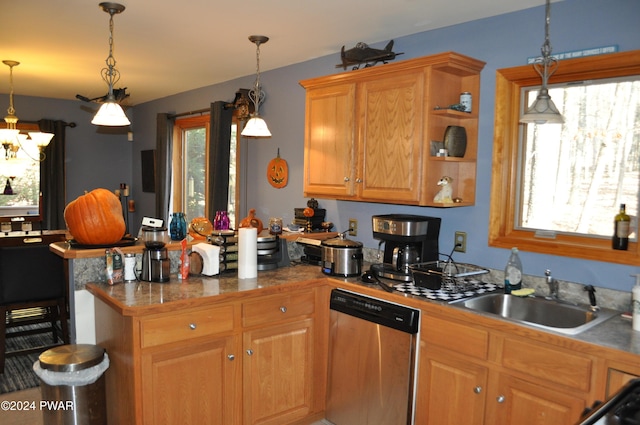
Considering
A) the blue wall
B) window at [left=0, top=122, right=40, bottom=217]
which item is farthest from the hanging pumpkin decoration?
window at [left=0, top=122, right=40, bottom=217]

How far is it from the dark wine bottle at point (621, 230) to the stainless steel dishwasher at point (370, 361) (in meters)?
1.06

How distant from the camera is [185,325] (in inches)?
95.9

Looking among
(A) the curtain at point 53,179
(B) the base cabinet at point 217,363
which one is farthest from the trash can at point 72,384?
(A) the curtain at point 53,179

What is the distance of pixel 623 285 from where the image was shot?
8.01ft

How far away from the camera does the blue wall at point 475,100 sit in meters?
2.48

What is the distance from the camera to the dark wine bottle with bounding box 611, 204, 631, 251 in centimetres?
243

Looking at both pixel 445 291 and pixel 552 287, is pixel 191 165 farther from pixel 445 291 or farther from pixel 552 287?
pixel 552 287

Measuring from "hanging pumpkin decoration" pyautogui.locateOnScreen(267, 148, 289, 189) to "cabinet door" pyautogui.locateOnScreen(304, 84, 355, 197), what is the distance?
0.76 m

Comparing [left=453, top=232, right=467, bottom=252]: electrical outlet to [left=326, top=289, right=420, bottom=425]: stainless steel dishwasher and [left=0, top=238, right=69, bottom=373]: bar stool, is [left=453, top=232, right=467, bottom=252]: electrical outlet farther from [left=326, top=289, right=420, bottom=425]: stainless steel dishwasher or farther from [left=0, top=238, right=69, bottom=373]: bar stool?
[left=0, top=238, right=69, bottom=373]: bar stool

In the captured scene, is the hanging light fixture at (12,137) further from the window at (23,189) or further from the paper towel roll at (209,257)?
the paper towel roll at (209,257)

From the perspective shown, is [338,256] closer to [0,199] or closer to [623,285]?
[623,285]

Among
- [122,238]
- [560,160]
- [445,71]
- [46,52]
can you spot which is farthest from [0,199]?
[560,160]

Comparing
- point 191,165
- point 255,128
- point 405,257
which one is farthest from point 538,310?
point 191,165

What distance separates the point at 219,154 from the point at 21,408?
265 centimetres
